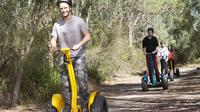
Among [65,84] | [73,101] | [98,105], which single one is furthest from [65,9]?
[98,105]

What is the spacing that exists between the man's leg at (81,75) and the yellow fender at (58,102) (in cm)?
33

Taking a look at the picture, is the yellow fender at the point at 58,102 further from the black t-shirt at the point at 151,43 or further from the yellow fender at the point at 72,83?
the black t-shirt at the point at 151,43

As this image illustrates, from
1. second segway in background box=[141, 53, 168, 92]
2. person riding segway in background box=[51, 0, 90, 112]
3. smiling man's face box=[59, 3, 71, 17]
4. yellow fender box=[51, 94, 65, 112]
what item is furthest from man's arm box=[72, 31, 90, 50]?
second segway in background box=[141, 53, 168, 92]

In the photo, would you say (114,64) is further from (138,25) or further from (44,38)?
(138,25)

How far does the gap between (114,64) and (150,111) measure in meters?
15.3

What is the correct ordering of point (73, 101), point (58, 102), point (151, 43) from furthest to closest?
point (151, 43) < point (58, 102) < point (73, 101)

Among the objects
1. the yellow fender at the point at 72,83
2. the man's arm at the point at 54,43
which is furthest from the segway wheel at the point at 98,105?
the man's arm at the point at 54,43

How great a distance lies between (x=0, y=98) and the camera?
43.1ft

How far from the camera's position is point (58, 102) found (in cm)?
782

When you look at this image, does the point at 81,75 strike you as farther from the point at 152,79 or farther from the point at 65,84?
the point at 152,79

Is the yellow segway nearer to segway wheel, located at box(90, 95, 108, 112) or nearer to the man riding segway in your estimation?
segway wheel, located at box(90, 95, 108, 112)

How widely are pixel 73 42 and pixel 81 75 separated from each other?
541mm

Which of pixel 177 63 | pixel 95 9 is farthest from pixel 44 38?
pixel 177 63

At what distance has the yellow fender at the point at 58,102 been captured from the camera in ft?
25.3
